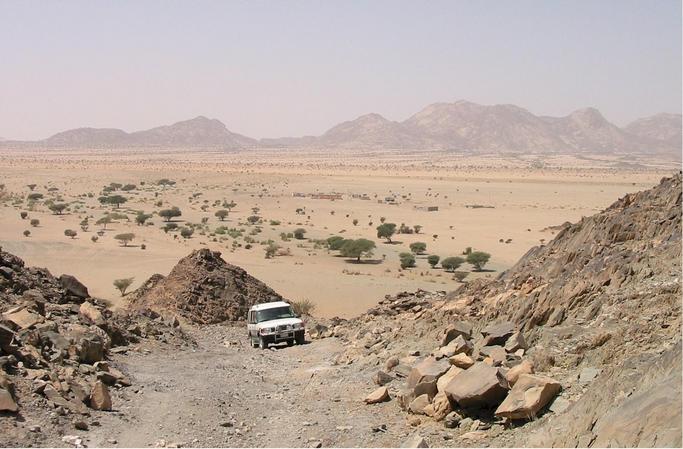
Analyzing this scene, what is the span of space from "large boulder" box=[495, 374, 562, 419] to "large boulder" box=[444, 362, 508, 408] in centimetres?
23

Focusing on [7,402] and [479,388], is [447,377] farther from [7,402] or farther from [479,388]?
[7,402]

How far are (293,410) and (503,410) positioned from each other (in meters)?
4.19

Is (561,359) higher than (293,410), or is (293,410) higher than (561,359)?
(561,359)

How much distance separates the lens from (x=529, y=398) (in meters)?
9.61

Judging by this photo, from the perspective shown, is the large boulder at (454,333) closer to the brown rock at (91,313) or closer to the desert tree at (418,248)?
the brown rock at (91,313)

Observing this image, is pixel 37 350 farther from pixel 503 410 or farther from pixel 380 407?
pixel 503 410

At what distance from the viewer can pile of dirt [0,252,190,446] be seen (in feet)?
35.6

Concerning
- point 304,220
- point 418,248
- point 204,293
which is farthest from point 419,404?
point 304,220

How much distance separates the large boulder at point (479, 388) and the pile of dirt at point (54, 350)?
215 inches

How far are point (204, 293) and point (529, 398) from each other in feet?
56.3

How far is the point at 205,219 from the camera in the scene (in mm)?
66500

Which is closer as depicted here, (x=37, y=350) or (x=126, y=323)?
(x=37, y=350)

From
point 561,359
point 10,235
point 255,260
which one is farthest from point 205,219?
point 561,359

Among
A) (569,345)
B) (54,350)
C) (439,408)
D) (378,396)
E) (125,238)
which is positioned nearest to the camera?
(439,408)
